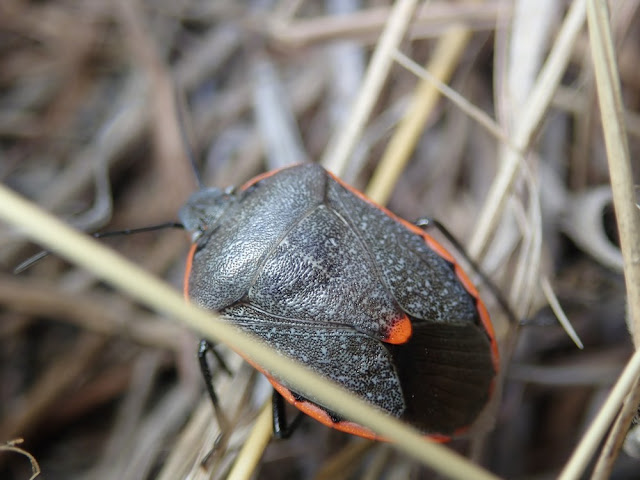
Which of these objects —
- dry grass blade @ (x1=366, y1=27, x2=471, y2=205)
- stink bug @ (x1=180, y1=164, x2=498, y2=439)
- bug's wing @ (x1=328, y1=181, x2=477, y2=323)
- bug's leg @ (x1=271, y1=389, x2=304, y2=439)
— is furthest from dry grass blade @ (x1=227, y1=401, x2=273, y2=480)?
dry grass blade @ (x1=366, y1=27, x2=471, y2=205)

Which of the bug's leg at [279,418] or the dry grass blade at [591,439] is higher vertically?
the dry grass blade at [591,439]

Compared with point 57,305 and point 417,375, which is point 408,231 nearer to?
point 417,375

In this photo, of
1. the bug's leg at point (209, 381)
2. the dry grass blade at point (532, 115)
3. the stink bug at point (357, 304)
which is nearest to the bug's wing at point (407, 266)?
the stink bug at point (357, 304)

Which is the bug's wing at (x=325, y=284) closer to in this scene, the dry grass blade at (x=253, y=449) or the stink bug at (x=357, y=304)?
the stink bug at (x=357, y=304)

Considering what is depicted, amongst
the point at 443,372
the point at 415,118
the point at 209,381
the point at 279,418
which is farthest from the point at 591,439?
the point at 415,118

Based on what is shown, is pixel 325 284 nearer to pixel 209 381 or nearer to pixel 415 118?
pixel 209 381

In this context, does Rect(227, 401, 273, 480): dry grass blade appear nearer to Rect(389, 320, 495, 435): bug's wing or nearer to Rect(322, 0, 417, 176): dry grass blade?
Rect(389, 320, 495, 435): bug's wing
